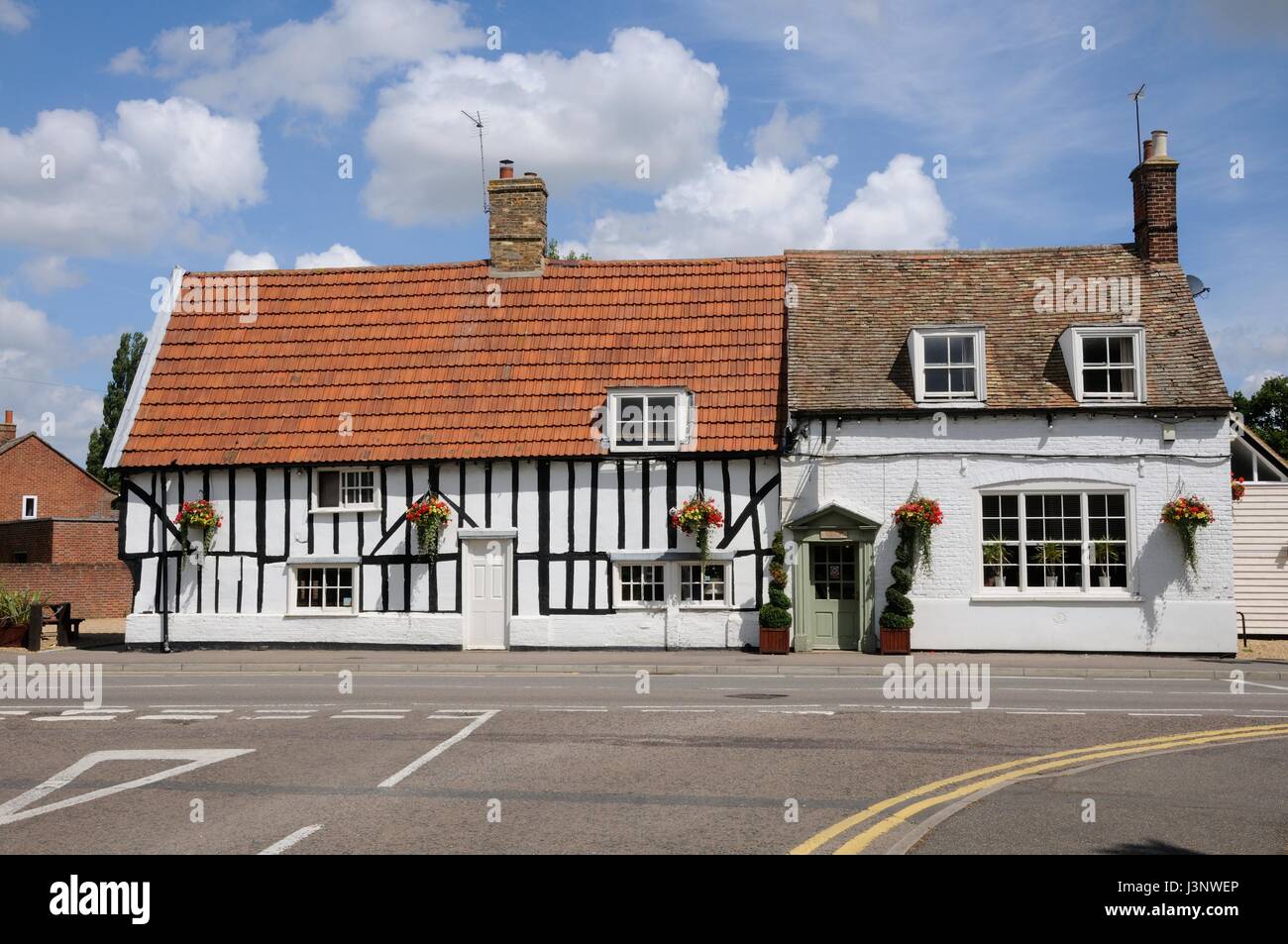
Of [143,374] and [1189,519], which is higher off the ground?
[143,374]

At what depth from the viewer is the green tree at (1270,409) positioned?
222ft

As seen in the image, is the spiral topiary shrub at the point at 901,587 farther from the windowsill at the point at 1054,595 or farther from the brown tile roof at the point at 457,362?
the brown tile roof at the point at 457,362

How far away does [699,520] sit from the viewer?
2297 centimetres

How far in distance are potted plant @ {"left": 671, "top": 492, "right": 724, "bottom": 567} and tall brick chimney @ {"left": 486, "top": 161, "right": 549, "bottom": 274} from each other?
767 centimetres

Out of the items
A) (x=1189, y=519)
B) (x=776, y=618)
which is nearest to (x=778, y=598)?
(x=776, y=618)

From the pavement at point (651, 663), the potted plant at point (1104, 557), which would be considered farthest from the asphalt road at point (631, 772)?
the potted plant at point (1104, 557)

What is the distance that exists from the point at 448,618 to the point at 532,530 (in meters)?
2.48

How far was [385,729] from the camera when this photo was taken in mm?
13367

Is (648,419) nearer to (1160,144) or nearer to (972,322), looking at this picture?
(972,322)

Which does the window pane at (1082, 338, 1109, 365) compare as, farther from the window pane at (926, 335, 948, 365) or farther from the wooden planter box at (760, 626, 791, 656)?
the wooden planter box at (760, 626, 791, 656)

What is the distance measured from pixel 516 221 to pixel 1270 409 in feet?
191
